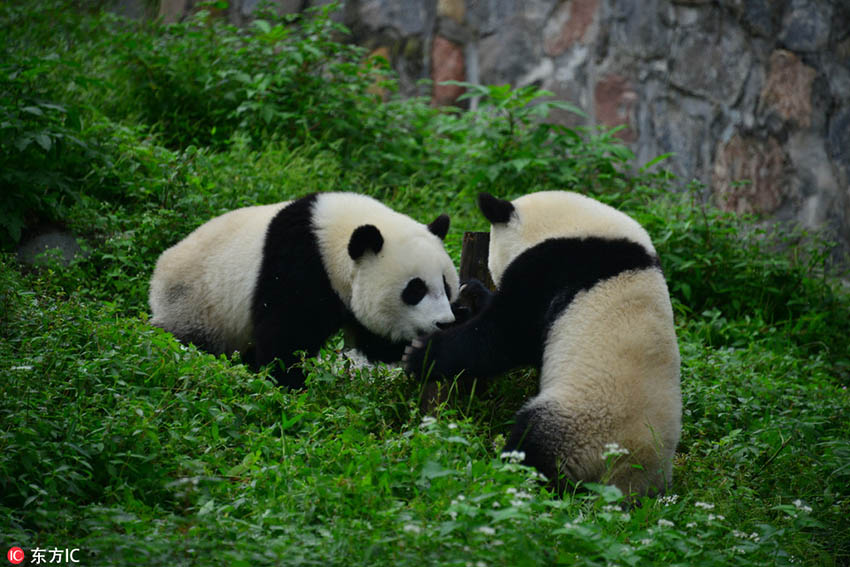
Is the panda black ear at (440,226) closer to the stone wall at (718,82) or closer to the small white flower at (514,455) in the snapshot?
the small white flower at (514,455)

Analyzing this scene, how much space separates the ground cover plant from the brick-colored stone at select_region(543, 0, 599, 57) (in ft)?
5.22

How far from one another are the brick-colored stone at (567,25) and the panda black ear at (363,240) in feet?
18.0

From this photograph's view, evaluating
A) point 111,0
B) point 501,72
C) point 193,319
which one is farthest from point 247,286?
point 111,0

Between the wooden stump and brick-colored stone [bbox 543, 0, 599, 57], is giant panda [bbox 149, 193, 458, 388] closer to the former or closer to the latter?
the wooden stump

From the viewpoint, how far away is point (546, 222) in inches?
154

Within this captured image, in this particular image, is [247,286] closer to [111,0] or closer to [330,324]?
[330,324]

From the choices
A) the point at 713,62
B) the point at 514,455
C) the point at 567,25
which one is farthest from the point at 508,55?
the point at 514,455

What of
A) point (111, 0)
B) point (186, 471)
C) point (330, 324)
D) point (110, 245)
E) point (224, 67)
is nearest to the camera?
point (186, 471)

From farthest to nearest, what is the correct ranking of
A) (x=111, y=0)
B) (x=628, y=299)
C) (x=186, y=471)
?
(x=111, y=0) → (x=628, y=299) → (x=186, y=471)

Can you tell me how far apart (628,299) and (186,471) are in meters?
1.99

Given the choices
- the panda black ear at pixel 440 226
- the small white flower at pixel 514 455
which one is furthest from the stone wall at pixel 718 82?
the small white flower at pixel 514 455

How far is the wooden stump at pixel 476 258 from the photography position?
462 cm

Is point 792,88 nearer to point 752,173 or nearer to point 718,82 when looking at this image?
point 718,82

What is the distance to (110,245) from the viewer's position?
5695 mm
